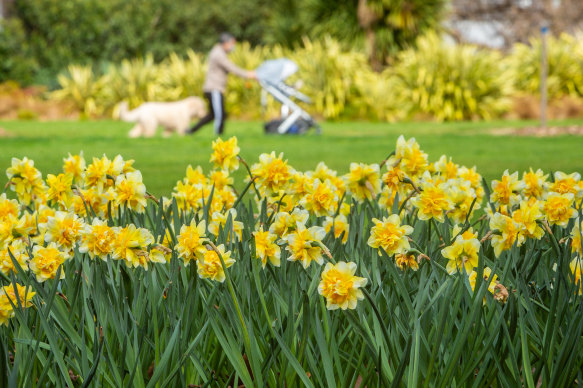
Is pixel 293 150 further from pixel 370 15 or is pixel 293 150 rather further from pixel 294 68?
pixel 370 15

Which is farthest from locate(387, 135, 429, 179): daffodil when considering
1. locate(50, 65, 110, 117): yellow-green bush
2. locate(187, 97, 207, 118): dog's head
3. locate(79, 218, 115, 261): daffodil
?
locate(50, 65, 110, 117): yellow-green bush

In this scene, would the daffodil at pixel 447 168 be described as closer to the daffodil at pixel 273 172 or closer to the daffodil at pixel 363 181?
the daffodil at pixel 363 181

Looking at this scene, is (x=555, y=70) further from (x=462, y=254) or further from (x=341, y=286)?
(x=341, y=286)

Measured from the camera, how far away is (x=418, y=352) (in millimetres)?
1813

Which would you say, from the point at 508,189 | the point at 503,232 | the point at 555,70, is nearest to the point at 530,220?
the point at 503,232

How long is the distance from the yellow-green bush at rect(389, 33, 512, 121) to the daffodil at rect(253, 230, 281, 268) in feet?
55.0

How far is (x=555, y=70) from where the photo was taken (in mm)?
20625

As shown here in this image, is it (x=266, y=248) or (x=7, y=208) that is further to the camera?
(x=7, y=208)

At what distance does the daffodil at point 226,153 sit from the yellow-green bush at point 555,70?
17.7m

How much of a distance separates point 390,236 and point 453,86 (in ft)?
56.6

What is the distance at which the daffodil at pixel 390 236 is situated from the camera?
6.87ft

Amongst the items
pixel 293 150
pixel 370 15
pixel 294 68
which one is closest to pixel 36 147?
pixel 293 150

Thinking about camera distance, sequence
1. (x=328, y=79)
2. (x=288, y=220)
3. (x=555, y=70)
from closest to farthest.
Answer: (x=288, y=220) < (x=328, y=79) < (x=555, y=70)

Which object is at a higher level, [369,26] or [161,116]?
[369,26]
